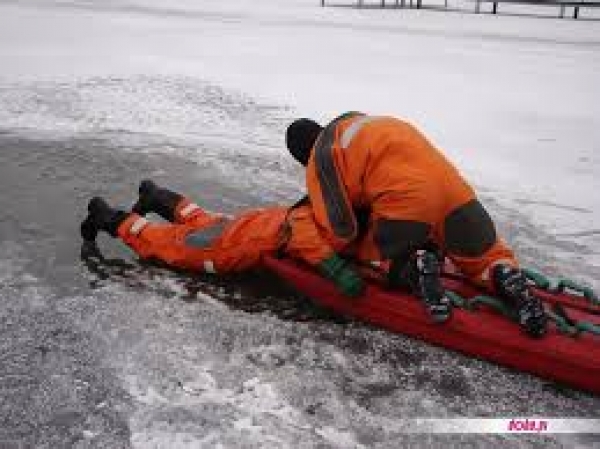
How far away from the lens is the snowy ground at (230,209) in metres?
2.83

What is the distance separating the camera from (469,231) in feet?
11.2

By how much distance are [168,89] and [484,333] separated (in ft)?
20.7

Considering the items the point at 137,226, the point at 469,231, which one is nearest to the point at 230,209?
the point at 137,226

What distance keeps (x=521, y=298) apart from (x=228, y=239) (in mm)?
1509

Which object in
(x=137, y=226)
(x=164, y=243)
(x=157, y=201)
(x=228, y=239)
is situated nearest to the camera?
(x=228, y=239)

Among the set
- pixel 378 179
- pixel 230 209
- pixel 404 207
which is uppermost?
pixel 378 179

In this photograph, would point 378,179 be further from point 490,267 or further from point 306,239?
point 490,267

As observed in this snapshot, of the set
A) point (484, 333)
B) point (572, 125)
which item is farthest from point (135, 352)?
point (572, 125)

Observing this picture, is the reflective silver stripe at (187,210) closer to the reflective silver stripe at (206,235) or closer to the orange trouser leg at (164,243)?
the orange trouser leg at (164,243)

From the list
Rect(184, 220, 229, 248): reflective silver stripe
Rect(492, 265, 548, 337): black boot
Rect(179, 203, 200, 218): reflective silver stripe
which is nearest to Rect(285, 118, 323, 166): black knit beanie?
Rect(184, 220, 229, 248): reflective silver stripe

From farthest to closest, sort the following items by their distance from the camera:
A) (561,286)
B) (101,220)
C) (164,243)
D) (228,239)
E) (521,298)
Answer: (101,220) < (164,243) < (228,239) < (561,286) < (521,298)

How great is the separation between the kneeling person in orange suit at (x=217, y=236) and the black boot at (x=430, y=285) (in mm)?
280

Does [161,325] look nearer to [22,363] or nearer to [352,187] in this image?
[22,363]

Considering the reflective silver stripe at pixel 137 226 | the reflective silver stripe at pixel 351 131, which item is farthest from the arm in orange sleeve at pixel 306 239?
the reflective silver stripe at pixel 137 226
